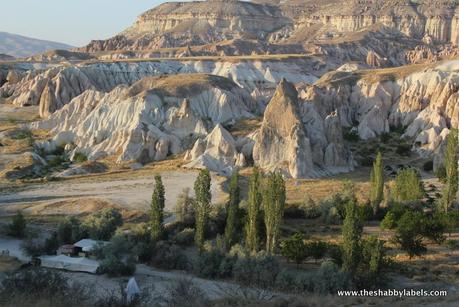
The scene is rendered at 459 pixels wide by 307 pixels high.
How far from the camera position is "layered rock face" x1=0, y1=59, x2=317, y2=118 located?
80375 mm

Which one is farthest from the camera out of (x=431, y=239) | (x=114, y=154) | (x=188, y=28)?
(x=188, y=28)

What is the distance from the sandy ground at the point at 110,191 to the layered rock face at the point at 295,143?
5.62 metres

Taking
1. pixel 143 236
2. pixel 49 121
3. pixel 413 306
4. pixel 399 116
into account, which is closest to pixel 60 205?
pixel 143 236

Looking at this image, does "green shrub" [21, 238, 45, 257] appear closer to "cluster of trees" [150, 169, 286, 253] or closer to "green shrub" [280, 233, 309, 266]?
"cluster of trees" [150, 169, 286, 253]

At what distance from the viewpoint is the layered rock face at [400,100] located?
59625mm

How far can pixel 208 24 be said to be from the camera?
183 meters

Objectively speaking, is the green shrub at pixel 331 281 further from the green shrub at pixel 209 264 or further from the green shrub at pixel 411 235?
the green shrub at pixel 411 235

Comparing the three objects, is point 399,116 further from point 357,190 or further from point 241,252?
point 241,252

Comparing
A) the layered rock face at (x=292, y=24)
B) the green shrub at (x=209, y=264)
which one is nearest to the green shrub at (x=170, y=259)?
the green shrub at (x=209, y=264)

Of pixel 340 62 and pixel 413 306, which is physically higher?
pixel 340 62

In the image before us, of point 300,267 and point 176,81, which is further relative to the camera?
point 176,81

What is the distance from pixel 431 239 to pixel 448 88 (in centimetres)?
3804

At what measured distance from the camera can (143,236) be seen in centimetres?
2961

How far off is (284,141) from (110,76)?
5168 cm
